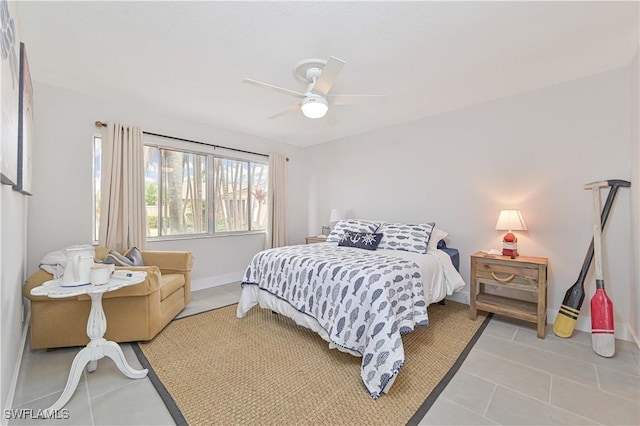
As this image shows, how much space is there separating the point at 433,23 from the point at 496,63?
92 centimetres

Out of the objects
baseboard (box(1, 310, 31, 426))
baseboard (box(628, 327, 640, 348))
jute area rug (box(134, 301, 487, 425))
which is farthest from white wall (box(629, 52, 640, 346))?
baseboard (box(1, 310, 31, 426))

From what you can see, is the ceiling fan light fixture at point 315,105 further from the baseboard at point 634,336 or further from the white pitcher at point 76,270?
the baseboard at point 634,336

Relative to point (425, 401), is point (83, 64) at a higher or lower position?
higher

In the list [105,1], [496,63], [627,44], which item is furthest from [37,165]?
[627,44]

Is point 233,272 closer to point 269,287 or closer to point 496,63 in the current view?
point 269,287

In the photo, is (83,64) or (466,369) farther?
(83,64)

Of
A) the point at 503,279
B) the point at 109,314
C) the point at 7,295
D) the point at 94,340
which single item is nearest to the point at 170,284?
the point at 109,314

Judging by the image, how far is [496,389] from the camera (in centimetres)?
173

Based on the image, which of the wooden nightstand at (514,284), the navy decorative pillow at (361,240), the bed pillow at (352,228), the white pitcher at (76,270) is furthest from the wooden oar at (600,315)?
the white pitcher at (76,270)

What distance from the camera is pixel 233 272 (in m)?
4.32

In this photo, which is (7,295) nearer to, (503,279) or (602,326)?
(503,279)

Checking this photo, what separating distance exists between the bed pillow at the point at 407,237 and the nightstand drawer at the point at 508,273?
0.58 meters

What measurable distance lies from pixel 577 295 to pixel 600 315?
0.26 m

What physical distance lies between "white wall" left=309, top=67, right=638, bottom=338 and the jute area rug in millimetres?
1104
